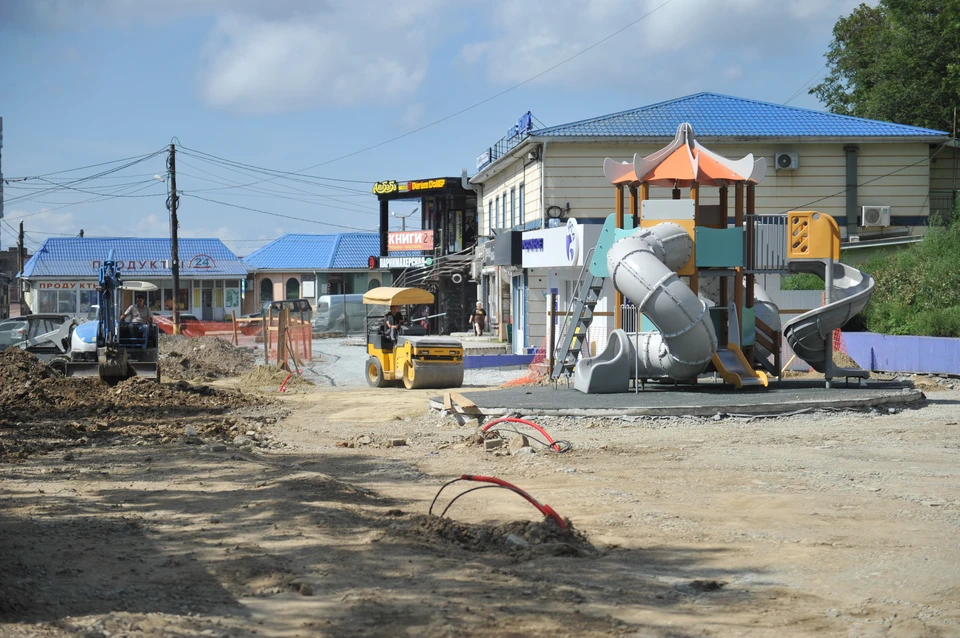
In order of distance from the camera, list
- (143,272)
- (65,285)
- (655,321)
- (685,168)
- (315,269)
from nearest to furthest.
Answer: (655,321)
(685,168)
(65,285)
(143,272)
(315,269)

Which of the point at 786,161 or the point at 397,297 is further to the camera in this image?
the point at 786,161

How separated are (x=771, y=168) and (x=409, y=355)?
14643mm

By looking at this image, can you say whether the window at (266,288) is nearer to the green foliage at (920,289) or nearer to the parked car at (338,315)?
the parked car at (338,315)

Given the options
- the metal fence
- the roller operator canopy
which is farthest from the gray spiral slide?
the roller operator canopy

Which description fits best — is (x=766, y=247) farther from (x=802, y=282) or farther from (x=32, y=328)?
(x=32, y=328)

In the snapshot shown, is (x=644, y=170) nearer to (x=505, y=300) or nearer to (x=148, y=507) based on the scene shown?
(x=148, y=507)

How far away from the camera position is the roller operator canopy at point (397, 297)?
82.1ft

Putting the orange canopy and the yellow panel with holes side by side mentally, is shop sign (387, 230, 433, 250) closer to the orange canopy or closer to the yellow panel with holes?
the orange canopy

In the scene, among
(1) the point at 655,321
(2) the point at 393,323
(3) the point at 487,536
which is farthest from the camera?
(2) the point at 393,323

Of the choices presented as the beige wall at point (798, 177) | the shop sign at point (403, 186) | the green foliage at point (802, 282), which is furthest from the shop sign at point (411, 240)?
the green foliage at point (802, 282)

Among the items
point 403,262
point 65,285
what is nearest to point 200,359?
point 403,262

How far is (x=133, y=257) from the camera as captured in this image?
214ft

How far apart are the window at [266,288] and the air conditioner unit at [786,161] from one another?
1640 inches

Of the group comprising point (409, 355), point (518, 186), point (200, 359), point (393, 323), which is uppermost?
point (518, 186)
